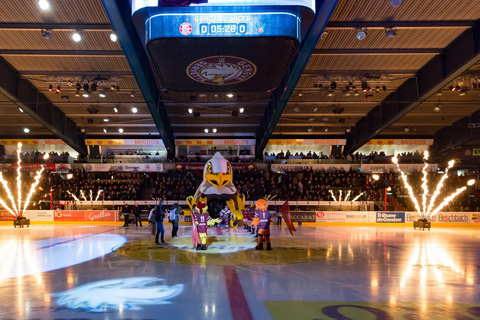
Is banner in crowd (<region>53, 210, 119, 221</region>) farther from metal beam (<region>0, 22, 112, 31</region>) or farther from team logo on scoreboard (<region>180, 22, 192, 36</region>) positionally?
team logo on scoreboard (<region>180, 22, 192, 36</region>)

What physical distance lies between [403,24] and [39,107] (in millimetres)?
24016

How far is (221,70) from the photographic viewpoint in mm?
16672

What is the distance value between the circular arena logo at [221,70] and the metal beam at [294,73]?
300 centimetres

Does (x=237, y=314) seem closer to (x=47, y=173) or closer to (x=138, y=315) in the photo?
(x=138, y=315)

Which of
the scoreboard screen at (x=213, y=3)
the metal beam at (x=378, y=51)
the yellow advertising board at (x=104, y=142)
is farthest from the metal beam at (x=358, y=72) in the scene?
the yellow advertising board at (x=104, y=142)

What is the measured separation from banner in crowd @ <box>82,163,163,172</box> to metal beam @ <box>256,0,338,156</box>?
33.1 feet

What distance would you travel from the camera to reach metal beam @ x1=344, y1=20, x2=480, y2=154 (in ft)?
56.8

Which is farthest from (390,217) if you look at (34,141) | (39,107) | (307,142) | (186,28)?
(34,141)

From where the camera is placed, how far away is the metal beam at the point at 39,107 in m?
21.6

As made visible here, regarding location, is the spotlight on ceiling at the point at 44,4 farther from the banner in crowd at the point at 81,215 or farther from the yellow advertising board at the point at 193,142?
the yellow advertising board at the point at 193,142

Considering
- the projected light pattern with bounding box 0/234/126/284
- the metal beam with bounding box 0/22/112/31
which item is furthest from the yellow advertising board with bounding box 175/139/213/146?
the projected light pattern with bounding box 0/234/126/284

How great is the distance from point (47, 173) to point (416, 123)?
34.2 metres

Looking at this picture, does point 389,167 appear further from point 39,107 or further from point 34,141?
point 34,141

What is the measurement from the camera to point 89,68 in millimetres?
21734
